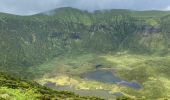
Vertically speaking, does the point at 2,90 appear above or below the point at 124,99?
above

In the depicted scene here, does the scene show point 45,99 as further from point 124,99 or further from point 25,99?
point 124,99

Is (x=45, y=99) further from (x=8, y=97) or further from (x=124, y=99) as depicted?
(x=124, y=99)

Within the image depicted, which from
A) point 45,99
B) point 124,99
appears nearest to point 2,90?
point 45,99

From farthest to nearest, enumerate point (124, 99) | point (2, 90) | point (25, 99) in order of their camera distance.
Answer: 1. point (124, 99)
2. point (2, 90)
3. point (25, 99)

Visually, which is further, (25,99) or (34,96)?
(34,96)

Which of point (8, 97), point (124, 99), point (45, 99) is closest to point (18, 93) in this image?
point (8, 97)

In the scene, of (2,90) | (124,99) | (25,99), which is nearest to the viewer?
(25,99)

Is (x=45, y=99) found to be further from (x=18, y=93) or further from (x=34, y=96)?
(x=18, y=93)

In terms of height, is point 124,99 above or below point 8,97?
below

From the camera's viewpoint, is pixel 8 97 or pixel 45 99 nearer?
pixel 8 97
